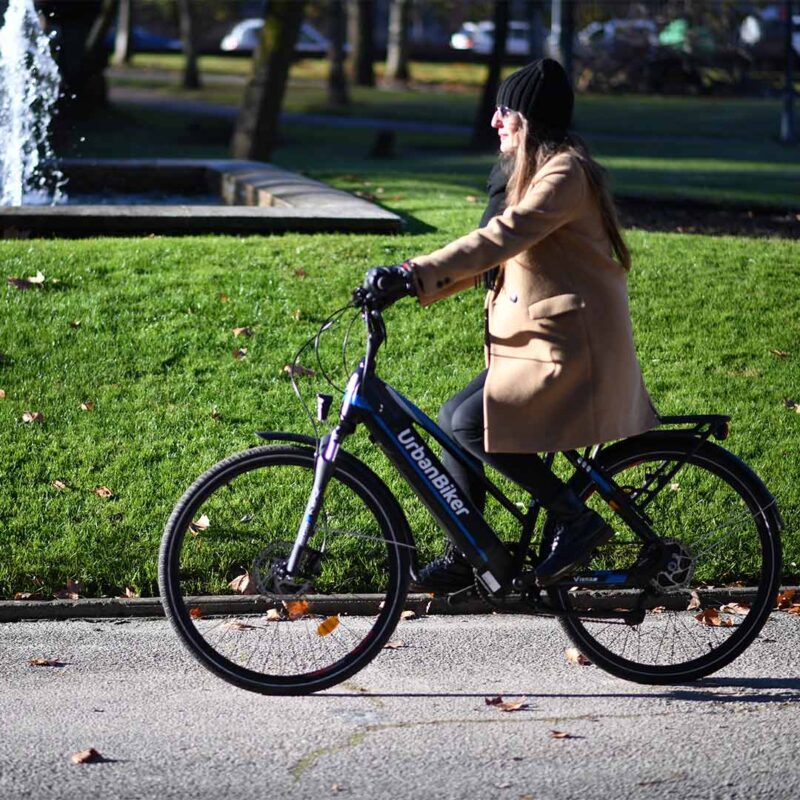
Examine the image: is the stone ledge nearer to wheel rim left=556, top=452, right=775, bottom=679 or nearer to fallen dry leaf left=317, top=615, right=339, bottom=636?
wheel rim left=556, top=452, right=775, bottom=679

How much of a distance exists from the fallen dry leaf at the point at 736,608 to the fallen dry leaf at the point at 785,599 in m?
0.32

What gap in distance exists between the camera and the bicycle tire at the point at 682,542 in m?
4.88

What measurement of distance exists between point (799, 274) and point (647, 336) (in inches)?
63.0

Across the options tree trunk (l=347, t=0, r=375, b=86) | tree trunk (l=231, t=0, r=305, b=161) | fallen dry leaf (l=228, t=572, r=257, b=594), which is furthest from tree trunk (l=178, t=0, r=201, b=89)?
fallen dry leaf (l=228, t=572, r=257, b=594)

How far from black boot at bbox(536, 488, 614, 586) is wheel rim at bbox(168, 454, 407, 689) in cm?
50

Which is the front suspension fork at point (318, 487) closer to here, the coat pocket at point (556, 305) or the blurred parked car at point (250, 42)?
the coat pocket at point (556, 305)

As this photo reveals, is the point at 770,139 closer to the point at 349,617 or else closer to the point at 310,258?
the point at 310,258

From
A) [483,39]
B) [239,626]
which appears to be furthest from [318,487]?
[483,39]

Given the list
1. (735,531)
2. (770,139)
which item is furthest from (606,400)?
(770,139)

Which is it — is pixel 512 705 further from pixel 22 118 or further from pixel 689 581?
pixel 22 118

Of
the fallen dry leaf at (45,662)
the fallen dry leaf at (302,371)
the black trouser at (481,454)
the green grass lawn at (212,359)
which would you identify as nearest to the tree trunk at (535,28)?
the green grass lawn at (212,359)

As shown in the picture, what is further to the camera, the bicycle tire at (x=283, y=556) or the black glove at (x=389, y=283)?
the bicycle tire at (x=283, y=556)

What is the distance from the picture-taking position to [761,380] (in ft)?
25.6

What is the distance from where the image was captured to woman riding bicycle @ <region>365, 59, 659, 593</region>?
174 inches
